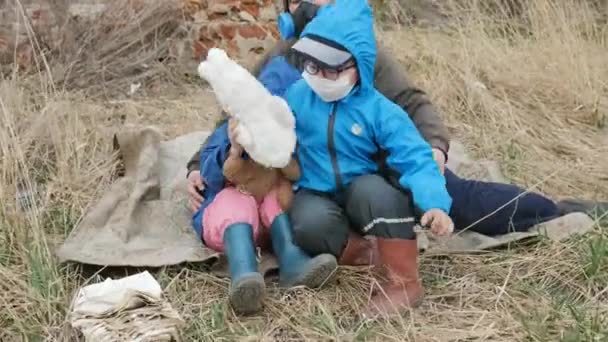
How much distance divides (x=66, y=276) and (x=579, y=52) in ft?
9.93

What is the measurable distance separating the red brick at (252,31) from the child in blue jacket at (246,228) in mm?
1919

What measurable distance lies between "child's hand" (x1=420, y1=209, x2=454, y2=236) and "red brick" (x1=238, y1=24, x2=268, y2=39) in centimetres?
259

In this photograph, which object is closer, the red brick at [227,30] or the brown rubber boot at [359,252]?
the brown rubber boot at [359,252]

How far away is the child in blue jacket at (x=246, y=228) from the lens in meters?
2.65

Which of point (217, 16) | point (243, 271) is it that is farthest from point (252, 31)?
point (243, 271)

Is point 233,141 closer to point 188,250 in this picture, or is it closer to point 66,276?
point 188,250

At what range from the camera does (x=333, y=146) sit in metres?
2.81

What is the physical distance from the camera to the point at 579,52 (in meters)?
4.84

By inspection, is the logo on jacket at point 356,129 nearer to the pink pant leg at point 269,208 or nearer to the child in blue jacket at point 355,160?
the child in blue jacket at point 355,160

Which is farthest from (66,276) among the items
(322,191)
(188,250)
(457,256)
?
(457,256)

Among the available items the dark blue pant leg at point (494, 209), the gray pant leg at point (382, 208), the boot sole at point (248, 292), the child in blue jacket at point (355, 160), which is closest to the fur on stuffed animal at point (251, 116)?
the child in blue jacket at point (355, 160)

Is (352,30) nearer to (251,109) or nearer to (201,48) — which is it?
(251,109)

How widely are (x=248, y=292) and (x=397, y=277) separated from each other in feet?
1.38

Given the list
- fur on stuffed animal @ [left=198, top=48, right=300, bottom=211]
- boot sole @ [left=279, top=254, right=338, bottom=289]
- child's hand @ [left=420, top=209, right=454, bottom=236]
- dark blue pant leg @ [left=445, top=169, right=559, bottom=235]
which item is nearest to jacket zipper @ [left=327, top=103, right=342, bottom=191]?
fur on stuffed animal @ [left=198, top=48, right=300, bottom=211]
